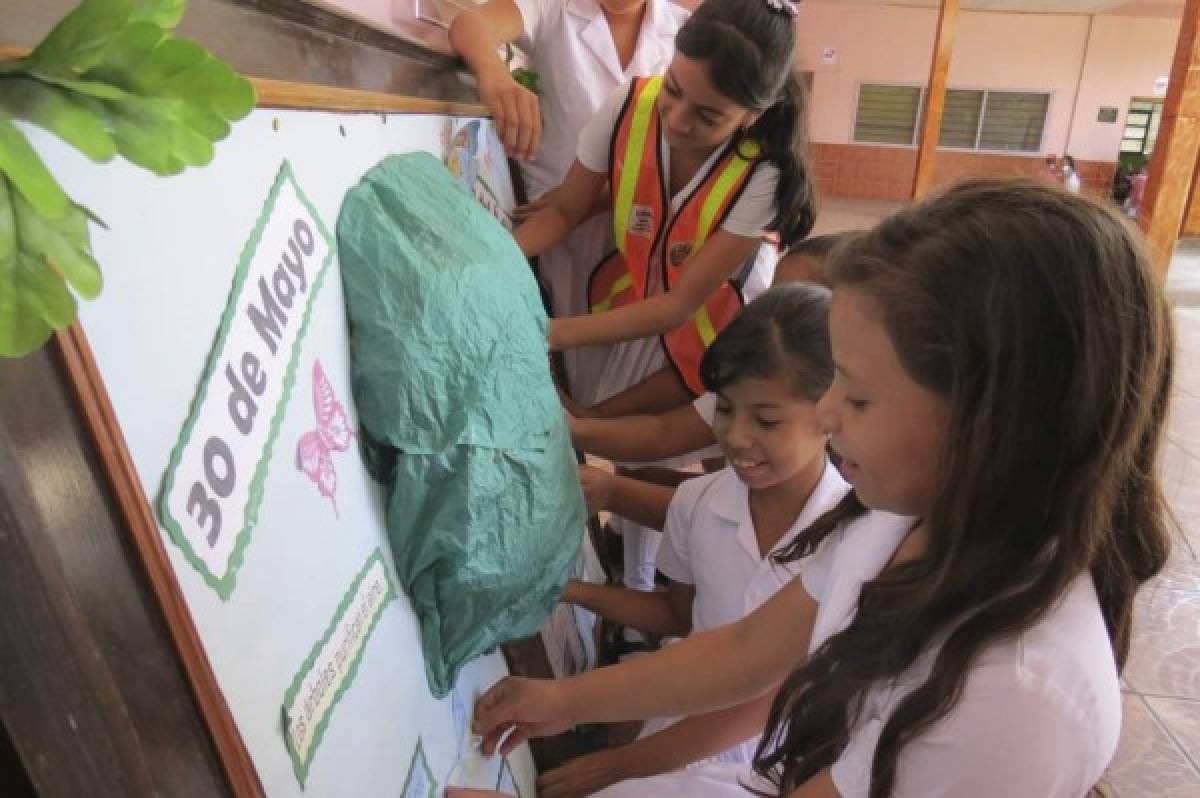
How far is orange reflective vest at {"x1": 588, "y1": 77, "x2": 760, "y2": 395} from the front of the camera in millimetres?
1158

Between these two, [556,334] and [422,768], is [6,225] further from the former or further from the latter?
[556,334]

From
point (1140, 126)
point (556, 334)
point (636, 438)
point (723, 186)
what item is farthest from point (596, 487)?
point (1140, 126)

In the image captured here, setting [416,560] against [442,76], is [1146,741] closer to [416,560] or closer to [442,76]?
[416,560]

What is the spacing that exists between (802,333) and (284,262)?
69 centimetres

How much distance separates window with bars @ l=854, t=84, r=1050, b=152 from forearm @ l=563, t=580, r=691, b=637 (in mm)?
9354

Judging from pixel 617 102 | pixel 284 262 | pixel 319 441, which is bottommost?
pixel 319 441

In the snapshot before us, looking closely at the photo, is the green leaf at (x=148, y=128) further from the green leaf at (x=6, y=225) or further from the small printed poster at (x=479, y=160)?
the small printed poster at (x=479, y=160)

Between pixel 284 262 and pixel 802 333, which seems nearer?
pixel 284 262

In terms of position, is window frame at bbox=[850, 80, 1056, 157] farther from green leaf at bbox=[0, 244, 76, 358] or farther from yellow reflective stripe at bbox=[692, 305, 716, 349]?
green leaf at bbox=[0, 244, 76, 358]

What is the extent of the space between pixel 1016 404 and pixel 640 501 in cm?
72

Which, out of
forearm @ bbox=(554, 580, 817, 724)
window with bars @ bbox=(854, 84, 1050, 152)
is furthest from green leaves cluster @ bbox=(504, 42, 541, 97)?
window with bars @ bbox=(854, 84, 1050, 152)

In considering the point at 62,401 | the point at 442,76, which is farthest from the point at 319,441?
the point at 442,76

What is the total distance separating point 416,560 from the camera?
24.7 inches

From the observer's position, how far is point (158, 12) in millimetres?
243
